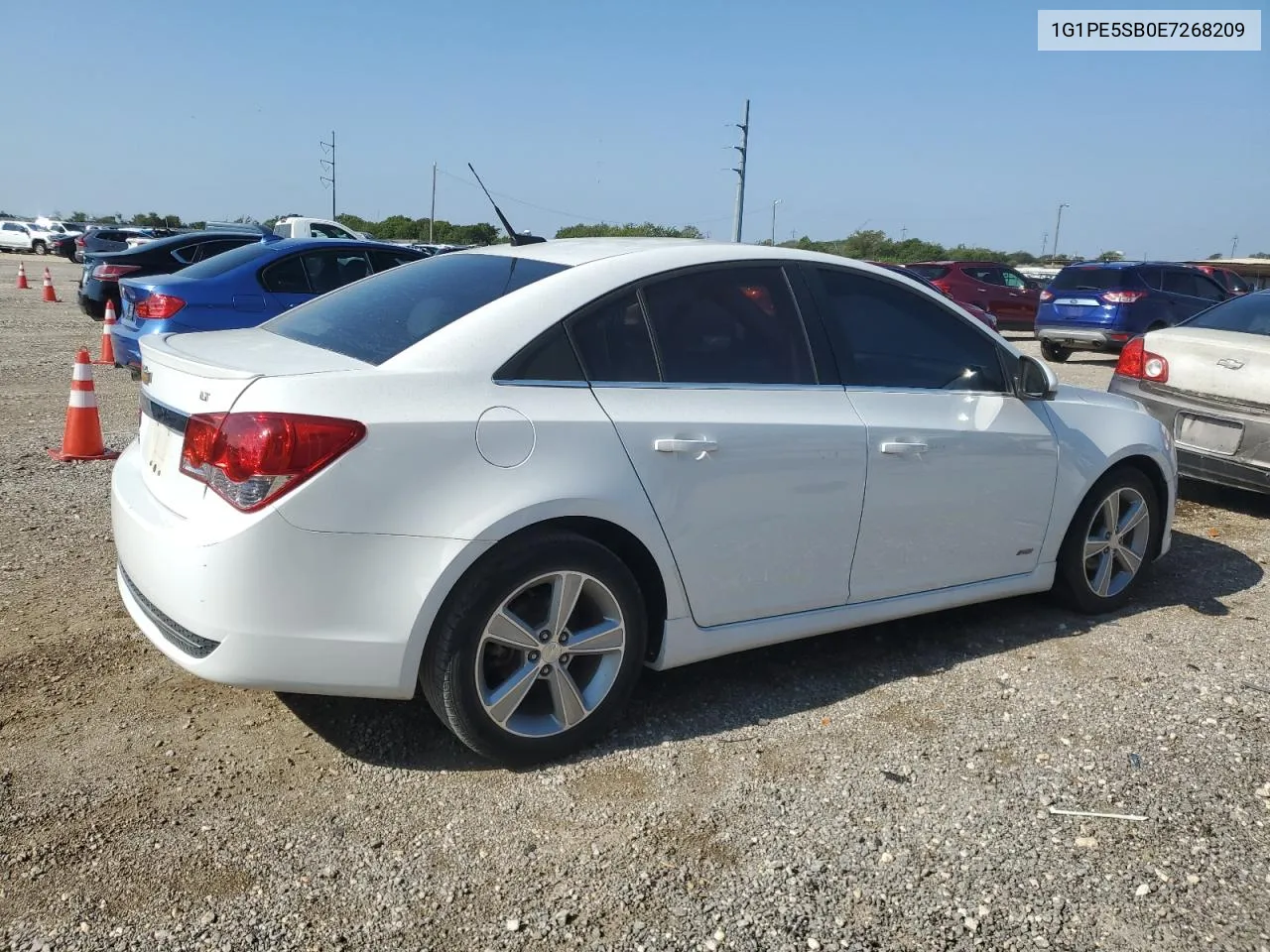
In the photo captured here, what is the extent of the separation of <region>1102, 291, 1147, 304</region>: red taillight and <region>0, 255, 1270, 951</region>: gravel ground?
13.2m

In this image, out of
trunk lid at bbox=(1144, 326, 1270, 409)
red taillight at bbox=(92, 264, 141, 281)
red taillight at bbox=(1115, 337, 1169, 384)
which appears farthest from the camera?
red taillight at bbox=(92, 264, 141, 281)

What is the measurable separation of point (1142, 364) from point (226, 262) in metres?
7.70

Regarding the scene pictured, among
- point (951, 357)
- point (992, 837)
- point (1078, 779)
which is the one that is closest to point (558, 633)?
point (992, 837)

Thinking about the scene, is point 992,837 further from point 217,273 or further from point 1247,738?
point 217,273

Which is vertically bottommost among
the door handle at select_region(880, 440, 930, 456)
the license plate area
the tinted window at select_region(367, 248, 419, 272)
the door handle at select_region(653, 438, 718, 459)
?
the license plate area

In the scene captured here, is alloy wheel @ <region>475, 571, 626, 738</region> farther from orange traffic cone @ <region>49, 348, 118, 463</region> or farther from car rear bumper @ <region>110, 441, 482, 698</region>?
orange traffic cone @ <region>49, 348, 118, 463</region>

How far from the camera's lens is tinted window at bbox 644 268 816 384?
3.57m

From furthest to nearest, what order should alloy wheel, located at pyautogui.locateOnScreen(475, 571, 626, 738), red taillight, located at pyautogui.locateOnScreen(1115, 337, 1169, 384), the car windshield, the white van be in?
1. the white van
2. the car windshield
3. red taillight, located at pyautogui.locateOnScreen(1115, 337, 1169, 384)
4. alloy wheel, located at pyautogui.locateOnScreen(475, 571, 626, 738)

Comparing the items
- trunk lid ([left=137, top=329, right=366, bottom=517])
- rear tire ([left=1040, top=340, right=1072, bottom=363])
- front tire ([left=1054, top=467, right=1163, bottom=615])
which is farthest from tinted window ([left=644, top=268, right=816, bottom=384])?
rear tire ([left=1040, top=340, right=1072, bottom=363])

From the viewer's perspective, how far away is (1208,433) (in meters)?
6.71

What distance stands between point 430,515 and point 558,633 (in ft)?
1.89

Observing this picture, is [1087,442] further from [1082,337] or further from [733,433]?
[1082,337]

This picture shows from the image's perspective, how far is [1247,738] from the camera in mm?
3770

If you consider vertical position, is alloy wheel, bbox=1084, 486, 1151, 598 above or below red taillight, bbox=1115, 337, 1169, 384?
below
